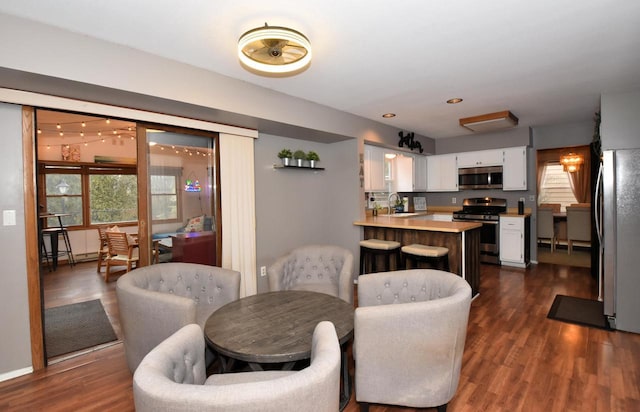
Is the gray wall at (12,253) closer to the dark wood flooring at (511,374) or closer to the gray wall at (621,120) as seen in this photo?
the dark wood flooring at (511,374)

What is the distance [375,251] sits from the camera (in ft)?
13.2

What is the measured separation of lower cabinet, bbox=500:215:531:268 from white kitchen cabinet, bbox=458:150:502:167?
1041 mm

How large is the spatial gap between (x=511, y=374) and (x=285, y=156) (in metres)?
3.10

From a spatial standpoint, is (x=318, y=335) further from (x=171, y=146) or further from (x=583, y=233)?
(x=583, y=233)

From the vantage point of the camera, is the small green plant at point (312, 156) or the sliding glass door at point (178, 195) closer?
the sliding glass door at point (178, 195)

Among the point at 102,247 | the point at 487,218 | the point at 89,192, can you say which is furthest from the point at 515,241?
the point at 89,192

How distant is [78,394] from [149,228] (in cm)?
138

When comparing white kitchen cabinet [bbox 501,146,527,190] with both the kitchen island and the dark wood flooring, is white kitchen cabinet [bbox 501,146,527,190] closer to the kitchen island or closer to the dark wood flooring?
the kitchen island

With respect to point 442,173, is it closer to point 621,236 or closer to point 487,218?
point 487,218

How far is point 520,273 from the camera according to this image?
16.6 feet

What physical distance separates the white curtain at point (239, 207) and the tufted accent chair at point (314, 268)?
0.70 m

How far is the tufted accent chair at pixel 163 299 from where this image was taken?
1933 mm

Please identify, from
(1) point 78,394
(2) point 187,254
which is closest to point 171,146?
(2) point 187,254

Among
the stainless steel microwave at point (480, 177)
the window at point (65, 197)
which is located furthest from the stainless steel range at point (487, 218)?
the window at point (65, 197)
